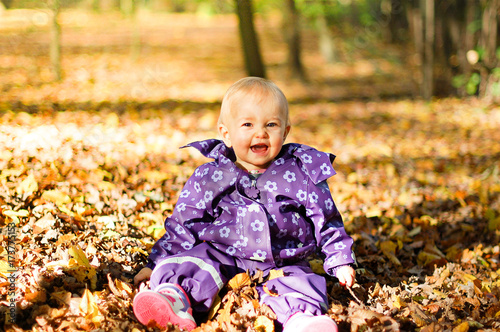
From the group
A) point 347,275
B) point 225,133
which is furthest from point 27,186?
point 347,275

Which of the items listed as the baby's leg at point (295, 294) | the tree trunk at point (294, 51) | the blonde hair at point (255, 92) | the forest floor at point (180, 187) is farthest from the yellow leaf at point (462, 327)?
the tree trunk at point (294, 51)

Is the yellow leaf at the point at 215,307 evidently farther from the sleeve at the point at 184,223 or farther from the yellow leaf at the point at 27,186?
the yellow leaf at the point at 27,186

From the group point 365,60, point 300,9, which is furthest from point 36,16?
point 365,60

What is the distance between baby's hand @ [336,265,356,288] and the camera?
100 inches

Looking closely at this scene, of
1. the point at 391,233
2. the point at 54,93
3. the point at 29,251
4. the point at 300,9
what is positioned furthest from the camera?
the point at 300,9

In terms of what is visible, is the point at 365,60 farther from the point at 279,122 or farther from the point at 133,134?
the point at 279,122

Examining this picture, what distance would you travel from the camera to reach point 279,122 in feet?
8.50

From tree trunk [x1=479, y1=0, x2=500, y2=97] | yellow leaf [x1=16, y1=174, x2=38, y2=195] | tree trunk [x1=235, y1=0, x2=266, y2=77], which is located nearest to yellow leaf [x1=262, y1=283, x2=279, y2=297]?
yellow leaf [x1=16, y1=174, x2=38, y2=195]

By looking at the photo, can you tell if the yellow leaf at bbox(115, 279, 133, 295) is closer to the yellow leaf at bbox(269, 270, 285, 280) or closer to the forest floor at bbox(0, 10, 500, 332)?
the forest floor at bbox(0, 10, 500, 332)

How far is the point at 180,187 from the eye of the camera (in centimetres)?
460

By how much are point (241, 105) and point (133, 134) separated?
4416mm

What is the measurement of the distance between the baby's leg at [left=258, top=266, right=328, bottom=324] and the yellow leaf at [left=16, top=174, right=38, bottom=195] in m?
2.00

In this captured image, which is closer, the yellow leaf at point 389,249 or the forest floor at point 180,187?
the forest floor at point 180,187

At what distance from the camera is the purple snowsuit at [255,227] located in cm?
252
